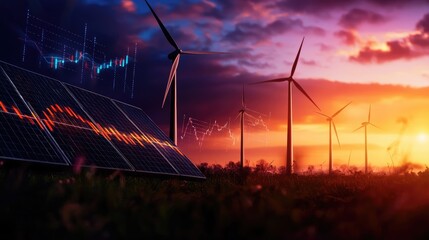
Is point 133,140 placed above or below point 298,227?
above

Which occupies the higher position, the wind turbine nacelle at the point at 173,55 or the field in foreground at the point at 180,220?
the wind turbine nacelle at the point at 173,55

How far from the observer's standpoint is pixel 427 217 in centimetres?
923

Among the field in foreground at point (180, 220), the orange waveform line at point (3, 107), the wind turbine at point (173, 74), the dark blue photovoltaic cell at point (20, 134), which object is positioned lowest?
the field in foreground at point (180, 220)

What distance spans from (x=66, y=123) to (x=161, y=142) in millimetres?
8875

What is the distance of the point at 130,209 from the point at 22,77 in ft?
62.5

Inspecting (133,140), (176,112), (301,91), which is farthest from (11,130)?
(301,91)

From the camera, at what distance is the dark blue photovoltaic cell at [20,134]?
18625 mm

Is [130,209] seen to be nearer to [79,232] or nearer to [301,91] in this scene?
[79,232]

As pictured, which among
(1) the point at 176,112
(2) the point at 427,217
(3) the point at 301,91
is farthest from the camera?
(3) the point at 301,91

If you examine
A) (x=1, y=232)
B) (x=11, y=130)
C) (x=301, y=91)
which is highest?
(x=301, y=91)

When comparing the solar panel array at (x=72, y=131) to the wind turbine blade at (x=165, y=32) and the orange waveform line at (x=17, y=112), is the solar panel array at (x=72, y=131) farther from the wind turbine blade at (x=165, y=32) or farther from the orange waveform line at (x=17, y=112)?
the wind turbine blade at (x=165, y=32)
